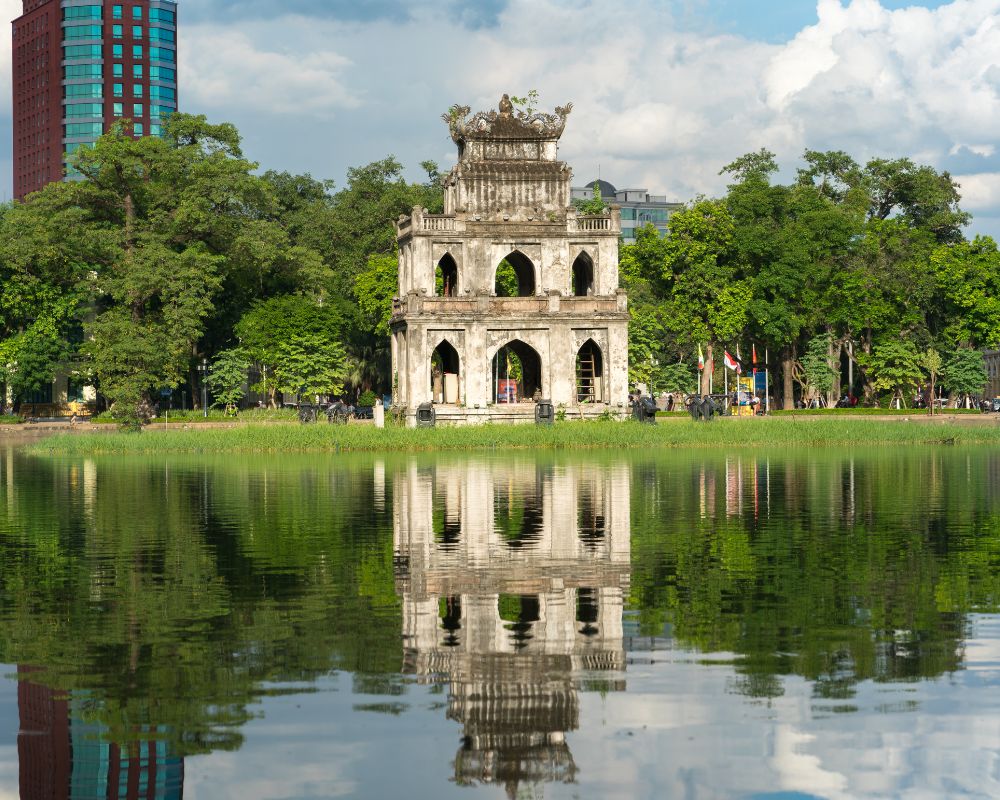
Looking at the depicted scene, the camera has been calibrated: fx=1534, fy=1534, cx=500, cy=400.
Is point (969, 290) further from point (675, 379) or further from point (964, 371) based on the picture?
point (675, 379)

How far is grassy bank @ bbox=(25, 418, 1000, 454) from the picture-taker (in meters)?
57.3

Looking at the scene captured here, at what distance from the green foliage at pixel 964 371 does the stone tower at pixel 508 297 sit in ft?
83.5

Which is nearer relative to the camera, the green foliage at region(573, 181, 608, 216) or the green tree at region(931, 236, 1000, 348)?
the green tree at region(931, 236, 1000, 348)

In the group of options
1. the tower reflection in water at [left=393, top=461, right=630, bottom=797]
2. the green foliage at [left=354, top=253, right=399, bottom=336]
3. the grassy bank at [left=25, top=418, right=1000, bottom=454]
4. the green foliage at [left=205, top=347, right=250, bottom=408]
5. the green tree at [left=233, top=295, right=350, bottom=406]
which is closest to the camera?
the tower reflection in water at [left=393, top=461, right=630, bottom=797]

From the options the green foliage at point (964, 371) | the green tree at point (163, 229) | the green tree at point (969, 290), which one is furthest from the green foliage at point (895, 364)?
the green tree at point (163, 229)

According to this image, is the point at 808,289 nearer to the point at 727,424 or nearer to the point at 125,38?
the point at 727,424

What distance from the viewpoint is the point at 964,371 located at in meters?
89.9

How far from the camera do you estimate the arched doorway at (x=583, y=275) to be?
77.4 metres

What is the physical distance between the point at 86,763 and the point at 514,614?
652 cm

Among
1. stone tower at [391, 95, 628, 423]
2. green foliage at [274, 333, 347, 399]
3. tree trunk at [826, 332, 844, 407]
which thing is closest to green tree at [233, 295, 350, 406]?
green foliage at [274, 333, 347, 399]

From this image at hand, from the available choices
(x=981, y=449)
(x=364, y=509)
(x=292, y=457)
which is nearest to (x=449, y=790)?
(x=364, y=509)

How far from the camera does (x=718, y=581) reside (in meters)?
19.2

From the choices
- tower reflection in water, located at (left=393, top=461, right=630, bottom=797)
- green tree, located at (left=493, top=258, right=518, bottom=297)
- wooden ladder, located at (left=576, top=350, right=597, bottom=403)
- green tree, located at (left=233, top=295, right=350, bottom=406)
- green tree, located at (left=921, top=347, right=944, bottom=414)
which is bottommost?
tower reflection in water, located at (left=393, top=461, right=630, bottom=797)

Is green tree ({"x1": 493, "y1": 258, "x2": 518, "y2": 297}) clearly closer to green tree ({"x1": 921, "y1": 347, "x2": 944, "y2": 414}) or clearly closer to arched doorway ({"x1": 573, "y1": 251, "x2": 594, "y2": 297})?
arched doorway ({"x1": 573, "y1": 251, "x2": 594, "y2": 297})
